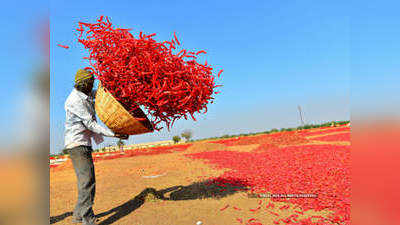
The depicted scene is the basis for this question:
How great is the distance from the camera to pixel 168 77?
330cm

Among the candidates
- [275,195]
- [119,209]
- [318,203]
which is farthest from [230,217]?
[119,209]

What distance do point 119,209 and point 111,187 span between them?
1.96 meters

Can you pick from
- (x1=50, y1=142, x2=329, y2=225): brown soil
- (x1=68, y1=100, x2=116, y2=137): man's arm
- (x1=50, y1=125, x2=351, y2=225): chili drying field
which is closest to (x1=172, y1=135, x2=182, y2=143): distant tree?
(x1=50, y1=125, x2=351, y2=225): chili drying field

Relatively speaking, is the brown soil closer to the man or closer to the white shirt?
the man

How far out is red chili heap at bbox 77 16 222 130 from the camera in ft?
10.5

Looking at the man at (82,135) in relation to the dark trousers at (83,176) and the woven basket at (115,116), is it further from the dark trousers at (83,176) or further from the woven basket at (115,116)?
the woven basket at (115,116)

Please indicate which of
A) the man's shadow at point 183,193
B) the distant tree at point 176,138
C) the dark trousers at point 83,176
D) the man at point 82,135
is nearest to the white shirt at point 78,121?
the man at point 82,135

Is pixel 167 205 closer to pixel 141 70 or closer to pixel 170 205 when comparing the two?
pixel 170 205

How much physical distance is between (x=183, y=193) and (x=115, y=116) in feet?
9.14

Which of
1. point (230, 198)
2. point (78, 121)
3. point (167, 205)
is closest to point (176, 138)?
point (230, 198)

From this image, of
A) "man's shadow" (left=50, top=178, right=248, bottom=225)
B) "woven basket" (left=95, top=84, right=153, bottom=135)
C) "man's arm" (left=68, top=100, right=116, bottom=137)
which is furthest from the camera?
"man's shadow" (left=50, top=178, right=248, bottom=225)

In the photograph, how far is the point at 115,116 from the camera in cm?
295

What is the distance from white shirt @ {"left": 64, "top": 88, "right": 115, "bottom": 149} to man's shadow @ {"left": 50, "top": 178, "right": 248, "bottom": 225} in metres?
1.50
